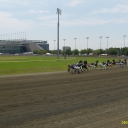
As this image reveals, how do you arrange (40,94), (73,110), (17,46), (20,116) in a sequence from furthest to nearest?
1. (17,46)
2. (40,94)
3. (73,110)
4. (20,116)

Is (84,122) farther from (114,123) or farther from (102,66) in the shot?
(102,66)

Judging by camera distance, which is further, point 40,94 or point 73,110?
point 40,94

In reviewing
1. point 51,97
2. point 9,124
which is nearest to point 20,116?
point 9,124

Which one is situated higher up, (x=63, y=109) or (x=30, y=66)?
(x=30, y=66)

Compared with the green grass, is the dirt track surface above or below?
below

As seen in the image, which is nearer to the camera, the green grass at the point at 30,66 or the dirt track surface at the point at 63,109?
the dirt track surface at the point at 63,109

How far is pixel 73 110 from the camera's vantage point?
967 cm

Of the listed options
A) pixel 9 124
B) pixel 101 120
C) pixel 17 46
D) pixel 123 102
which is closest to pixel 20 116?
pixel 9 124

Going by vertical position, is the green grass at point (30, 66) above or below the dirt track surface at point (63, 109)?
above

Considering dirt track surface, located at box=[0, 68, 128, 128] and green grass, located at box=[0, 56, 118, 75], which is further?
green grass, located at box=[0, 56, 118, 75]

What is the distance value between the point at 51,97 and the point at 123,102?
10.7 feet

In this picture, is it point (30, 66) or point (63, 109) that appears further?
point (30, 66)

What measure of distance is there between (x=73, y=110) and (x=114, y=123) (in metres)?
2.13

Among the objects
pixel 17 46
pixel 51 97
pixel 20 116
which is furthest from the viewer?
pixel 17 46
